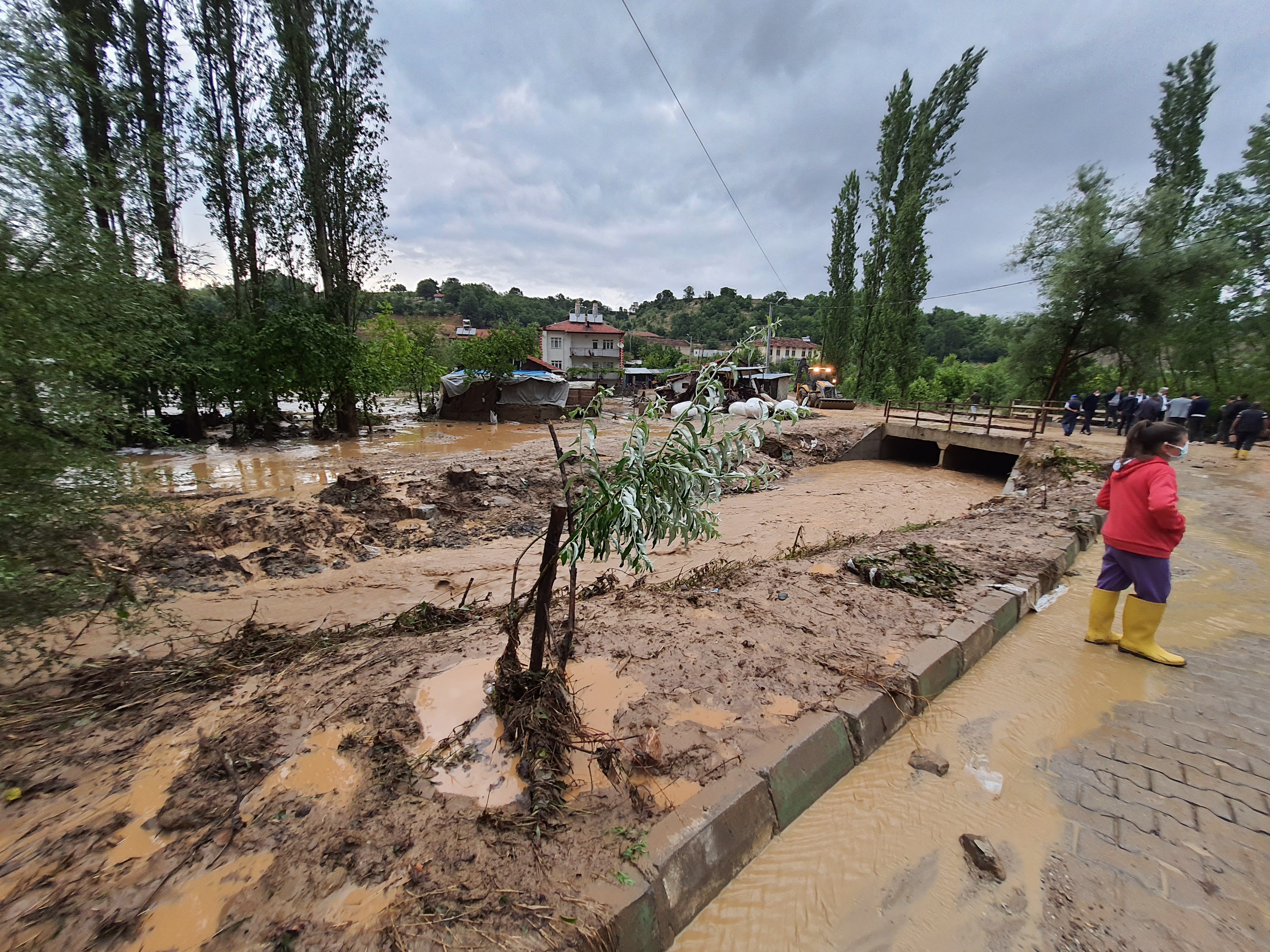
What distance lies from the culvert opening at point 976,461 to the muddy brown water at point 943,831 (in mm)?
14415

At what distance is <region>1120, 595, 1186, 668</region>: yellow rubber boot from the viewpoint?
12.8 feet

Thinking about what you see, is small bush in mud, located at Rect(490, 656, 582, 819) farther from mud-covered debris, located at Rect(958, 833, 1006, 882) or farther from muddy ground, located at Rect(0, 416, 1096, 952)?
mud-covered debris, located at Rect(958, 833, 1006, 882)

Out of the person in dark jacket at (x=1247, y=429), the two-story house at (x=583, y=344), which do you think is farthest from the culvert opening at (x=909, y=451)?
the two-story house at (x=583, y=344)

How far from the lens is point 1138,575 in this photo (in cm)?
390

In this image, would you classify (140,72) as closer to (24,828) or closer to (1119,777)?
(24,828)

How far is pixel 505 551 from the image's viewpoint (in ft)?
27.0

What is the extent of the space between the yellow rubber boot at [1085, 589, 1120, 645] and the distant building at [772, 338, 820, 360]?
246ft

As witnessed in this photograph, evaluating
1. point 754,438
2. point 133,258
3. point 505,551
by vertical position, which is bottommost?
point 505,551

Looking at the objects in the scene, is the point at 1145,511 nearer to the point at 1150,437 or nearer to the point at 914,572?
the point at 1150,437

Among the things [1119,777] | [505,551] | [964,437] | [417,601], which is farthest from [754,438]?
[964,437]

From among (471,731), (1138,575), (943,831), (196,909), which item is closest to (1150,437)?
(1138,575)

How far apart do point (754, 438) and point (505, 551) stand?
6.46m

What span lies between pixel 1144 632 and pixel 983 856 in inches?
115

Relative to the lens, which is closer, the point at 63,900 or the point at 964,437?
the point at 63,900
